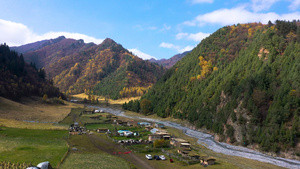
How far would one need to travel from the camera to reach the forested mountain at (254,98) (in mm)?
71500

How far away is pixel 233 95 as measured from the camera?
98.7m

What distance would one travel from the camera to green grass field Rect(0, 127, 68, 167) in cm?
4591

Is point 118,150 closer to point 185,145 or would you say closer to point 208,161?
point 185,145

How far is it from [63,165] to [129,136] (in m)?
42.8

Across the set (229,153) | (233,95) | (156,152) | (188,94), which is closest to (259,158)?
(229,153)

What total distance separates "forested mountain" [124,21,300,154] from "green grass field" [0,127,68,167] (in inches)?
2642

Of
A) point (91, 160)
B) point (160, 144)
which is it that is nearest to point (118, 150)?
point (91, 160)

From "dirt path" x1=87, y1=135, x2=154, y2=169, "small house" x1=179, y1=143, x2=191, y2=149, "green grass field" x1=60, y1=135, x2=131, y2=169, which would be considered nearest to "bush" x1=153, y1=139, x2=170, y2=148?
"small house" x1=179, y1=143, x2=191, y2=149

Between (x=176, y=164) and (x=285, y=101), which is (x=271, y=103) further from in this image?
(x=176, y=164)

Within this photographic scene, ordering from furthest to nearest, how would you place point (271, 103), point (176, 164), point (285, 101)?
point (271, 103) < point (285, 101) < point (176, 164)

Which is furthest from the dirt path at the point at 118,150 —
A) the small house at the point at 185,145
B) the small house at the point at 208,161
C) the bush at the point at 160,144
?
the small house at the point at 185,145

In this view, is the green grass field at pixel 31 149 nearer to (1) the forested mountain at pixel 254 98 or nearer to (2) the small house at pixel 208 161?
(2) the small house at pixel 208 161

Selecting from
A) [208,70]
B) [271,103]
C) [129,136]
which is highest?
[208,70]

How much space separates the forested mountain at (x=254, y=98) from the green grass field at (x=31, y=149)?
67.1 m
